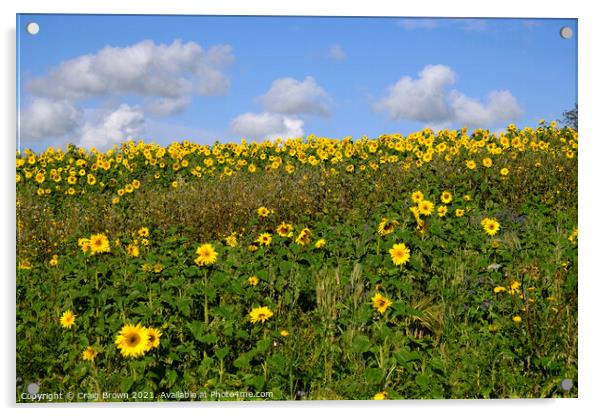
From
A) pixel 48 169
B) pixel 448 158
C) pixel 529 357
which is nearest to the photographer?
pixel 529 357

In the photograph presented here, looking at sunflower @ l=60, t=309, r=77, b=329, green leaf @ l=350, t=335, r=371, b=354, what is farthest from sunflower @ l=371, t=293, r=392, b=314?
sunflower @ l=60, t=309, r=77, b=329

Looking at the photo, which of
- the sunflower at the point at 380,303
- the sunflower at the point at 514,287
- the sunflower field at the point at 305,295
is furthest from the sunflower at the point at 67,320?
the sunflower at the point at 514,287

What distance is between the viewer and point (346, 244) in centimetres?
386

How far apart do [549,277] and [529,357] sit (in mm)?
615

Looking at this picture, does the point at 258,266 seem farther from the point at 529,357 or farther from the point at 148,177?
the point at 148,177

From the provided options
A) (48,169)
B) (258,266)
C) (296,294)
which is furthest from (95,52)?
(296,294)

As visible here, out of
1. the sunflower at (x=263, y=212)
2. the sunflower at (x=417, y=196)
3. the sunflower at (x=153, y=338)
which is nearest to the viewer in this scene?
the sunflower at (x=153, y=338)

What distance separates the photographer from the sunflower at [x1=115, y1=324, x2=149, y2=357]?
9.59ft

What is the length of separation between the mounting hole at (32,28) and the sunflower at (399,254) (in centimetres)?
258

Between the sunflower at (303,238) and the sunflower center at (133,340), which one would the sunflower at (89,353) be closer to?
the sunflower center at (133,340)

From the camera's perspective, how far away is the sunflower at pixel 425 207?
3.97 meters

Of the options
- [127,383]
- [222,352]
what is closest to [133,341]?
[127,383]

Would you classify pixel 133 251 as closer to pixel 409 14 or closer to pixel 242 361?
pixel 242 361

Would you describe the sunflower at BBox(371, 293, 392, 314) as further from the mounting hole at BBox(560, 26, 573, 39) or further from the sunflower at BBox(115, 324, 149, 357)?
the mounting hole at BBox(560, 26, 573, 39)
